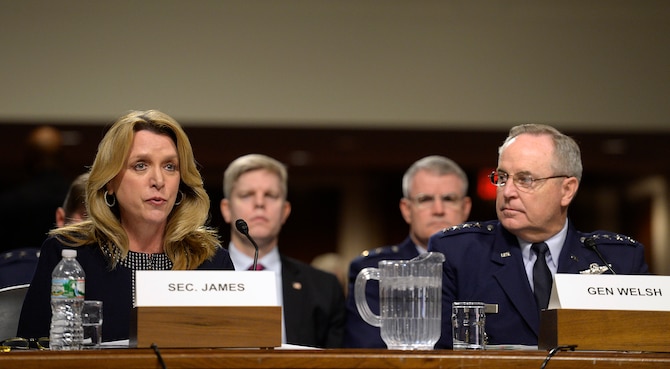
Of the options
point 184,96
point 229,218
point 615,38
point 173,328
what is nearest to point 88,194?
point 173,328

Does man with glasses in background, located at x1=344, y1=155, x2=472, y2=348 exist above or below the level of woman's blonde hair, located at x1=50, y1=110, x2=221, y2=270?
above

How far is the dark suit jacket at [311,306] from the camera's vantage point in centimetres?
441

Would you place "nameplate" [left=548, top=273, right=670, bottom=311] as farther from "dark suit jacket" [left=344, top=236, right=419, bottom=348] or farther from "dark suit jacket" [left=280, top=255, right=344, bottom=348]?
"dark suit jacket" [left=280, top=255, right=344, bottom=348]

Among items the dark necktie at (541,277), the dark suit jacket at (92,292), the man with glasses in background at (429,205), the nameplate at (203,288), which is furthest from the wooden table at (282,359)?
the man with glasses in background at (429,205)

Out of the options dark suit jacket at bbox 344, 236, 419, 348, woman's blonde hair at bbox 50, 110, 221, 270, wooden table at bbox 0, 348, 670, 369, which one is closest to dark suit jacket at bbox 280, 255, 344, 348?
dark suit jacket at bbox 344, 236, 419, 348

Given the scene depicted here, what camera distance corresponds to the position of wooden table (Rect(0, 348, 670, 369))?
7.03 feet

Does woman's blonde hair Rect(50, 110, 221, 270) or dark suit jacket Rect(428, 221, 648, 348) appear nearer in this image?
woman's blonde hair Rect(50, 110, 221, 270)

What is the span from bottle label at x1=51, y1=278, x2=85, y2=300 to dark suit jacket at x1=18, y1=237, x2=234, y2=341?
14.9 inches

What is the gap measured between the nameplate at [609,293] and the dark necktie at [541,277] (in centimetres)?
65

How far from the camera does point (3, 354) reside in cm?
216

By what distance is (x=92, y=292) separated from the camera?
2867 mm

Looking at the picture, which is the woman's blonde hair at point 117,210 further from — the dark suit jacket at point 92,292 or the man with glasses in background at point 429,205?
the man with glasses in background at point 429,205

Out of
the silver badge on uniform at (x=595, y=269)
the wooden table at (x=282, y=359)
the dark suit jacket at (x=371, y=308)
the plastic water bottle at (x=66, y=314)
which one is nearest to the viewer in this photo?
the wooden table at (x=282, y=359)

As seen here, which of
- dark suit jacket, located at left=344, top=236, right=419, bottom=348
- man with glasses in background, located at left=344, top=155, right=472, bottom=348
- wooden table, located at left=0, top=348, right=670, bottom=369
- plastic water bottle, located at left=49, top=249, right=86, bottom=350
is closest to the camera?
wooden table, located at left=0, top=348, right=670, bottom=369
